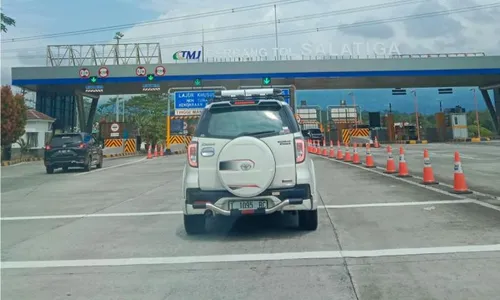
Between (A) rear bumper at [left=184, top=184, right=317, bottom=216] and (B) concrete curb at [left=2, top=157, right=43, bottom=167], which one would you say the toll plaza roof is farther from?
(A) rear bumper at [left=184, top=184, right=317, bottom=216]

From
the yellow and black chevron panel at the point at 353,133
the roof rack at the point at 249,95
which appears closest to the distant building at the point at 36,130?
the yellow and black chevron panel at the point at 353,133

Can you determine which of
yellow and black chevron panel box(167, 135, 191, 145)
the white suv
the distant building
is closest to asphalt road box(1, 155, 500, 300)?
the white suv

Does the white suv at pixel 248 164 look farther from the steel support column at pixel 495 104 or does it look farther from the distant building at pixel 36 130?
the steel support column at pixel 495 104

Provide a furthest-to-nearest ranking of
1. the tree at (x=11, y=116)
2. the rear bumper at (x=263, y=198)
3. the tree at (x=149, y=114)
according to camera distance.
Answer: the tree at (x=149, y=114) → the tree at (x=11, y=116) → the rear bumper at (x=263, y=198)

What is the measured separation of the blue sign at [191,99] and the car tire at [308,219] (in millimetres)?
31790

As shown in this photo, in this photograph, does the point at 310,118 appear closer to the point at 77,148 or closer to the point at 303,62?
the point at 303,62

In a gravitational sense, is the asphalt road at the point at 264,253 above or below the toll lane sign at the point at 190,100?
below

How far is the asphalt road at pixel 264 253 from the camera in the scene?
4.70 m

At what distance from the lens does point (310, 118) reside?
5216 centimetres

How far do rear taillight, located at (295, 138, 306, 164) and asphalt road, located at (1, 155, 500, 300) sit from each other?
116 centimetres

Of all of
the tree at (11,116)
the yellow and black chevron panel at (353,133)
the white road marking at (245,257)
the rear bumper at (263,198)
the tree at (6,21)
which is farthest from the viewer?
the yellow and black chevron panel at (353,133)

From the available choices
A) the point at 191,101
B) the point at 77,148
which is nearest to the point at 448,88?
the point at 191,101

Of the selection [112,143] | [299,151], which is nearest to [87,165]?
[299,151]

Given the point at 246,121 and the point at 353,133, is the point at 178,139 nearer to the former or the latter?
the point at 353,133
